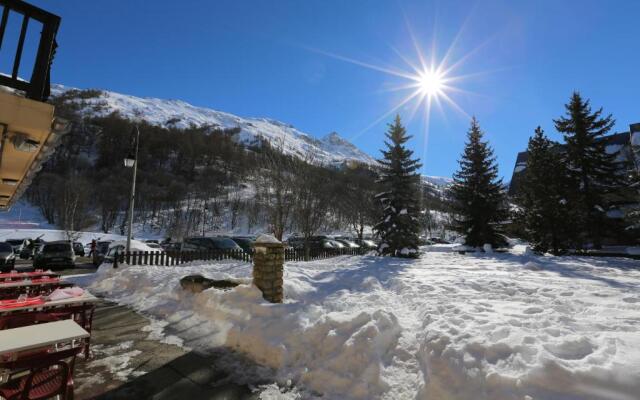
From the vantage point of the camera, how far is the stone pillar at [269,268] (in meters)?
6.13

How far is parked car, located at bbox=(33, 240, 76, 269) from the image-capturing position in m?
15.9

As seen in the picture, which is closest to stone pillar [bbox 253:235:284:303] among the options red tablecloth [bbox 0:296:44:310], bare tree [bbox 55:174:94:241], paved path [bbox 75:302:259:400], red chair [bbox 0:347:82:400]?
paved path [bbox 75:302:259:400]

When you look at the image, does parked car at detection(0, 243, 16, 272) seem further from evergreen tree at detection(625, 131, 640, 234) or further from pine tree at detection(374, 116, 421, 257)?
evergreen tree at detection(625, 131, 640, 234)

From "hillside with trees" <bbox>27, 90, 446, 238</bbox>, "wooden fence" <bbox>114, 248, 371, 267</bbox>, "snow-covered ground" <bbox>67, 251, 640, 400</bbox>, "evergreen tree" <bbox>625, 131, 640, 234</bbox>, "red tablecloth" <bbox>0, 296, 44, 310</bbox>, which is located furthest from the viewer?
"hillside with trees" <bbox>27, 90, 446, 238</bbox>

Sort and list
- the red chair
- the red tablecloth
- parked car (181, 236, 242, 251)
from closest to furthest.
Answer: the red chair < the red tablecloth < parked car (181, 236, 242, 251)

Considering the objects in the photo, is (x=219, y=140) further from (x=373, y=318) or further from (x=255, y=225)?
(x=373, y=318)

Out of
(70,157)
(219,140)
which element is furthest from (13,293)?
(219,140)

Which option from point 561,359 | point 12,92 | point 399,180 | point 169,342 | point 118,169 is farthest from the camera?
point 118,169

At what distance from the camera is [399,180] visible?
63.1 ft

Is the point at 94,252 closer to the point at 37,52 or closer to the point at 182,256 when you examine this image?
the point at 182,256

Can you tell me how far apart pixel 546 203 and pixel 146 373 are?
19.6 metres

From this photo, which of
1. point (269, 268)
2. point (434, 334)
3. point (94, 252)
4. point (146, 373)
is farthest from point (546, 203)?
point (94, 252)

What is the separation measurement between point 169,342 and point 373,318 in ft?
11.5

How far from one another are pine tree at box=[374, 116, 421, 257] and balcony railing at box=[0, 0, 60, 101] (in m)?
16.7
